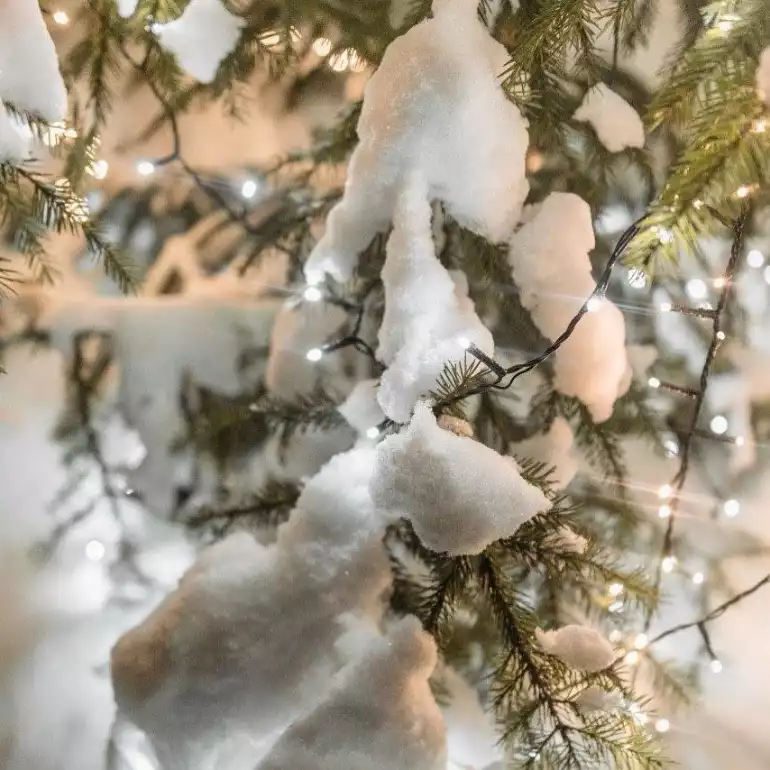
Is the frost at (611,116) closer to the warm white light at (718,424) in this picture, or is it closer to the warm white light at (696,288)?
the warm white light at (696,288)

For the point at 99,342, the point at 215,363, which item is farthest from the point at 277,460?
the point at 99,342

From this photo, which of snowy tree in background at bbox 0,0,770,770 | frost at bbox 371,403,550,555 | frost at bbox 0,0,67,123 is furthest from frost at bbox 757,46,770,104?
frost at bbox 0,0,67,123

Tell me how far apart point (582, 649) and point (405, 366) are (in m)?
0.28

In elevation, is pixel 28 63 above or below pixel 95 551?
above

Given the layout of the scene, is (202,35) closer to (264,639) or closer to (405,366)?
(405,366)

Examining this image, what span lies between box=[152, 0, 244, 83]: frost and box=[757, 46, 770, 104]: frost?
468 mm

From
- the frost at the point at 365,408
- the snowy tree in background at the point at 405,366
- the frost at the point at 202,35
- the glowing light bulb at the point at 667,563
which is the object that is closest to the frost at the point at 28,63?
the snowy tree in background at the point at 405,366

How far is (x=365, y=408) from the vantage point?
69cm

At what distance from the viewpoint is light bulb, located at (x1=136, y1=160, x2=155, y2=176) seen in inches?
36.0

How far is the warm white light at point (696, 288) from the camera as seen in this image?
860 mm

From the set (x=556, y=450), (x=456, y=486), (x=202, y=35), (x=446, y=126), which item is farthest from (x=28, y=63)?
(x=556, y=450)

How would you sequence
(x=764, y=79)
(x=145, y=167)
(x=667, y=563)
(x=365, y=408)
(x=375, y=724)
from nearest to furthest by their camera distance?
(x=764, y=79), (x=375, y=724), (x=365, y=408), (x=667, y=563), (x=145, y=167)

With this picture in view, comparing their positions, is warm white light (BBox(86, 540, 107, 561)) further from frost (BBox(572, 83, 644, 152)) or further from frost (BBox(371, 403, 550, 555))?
frost (BBox(572, 83, 644, 152))

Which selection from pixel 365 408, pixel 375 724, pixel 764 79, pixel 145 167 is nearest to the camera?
pixel 764 79
